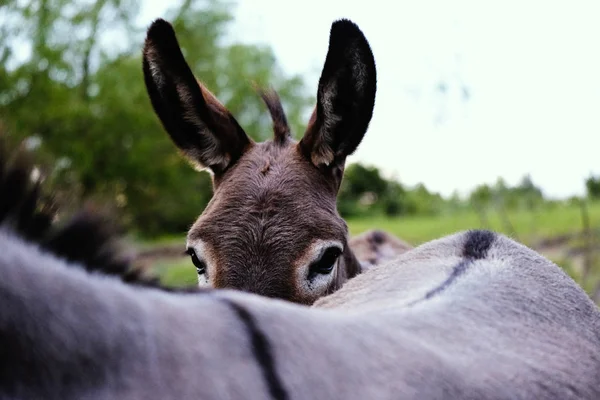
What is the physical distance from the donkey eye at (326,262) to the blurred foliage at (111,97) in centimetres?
1530

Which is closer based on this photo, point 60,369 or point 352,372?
point 60,369

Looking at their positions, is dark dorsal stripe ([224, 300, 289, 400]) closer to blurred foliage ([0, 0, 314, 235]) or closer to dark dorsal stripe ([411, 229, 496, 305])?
dark dorsal stripe ([411, 229, 496, 305])

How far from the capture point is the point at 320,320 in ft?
5.81

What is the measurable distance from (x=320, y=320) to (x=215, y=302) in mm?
252

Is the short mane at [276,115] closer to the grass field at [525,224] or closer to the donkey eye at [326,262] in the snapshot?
the donkey eye at [326,262]

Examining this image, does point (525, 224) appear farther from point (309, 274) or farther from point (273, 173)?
point (309, 274)

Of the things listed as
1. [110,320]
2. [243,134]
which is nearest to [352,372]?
[110,320]

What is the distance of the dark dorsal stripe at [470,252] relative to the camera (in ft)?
7.66

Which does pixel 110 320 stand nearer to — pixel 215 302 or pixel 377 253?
pixel 215 302

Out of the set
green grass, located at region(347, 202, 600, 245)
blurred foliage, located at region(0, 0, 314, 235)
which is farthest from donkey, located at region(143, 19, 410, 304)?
blurred foliage, located at region(0, 0, 314, 235)

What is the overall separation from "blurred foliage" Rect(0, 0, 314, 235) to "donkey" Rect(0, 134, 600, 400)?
17522mm

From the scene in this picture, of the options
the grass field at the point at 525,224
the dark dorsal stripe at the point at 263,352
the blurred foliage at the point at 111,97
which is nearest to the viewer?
the dark dorsal stripe at the point at 263,352

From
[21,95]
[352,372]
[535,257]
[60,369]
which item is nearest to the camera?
[60,369]

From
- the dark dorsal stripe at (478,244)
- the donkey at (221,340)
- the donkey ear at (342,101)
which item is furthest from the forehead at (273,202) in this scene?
the donkey at (221,340)
